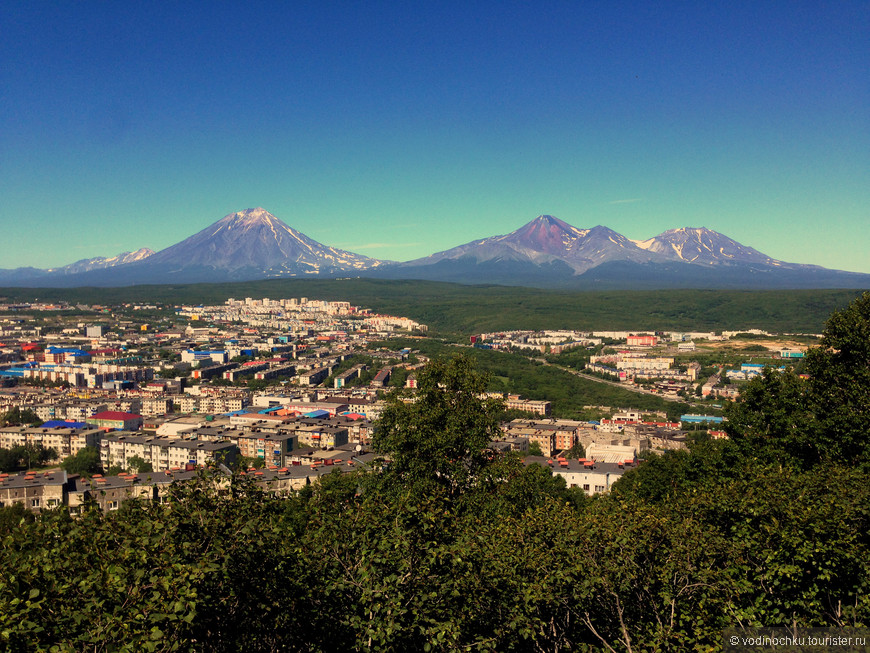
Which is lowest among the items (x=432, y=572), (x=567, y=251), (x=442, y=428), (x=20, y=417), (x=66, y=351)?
(x=20, y=417)

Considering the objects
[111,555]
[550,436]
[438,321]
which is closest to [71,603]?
[111,555]

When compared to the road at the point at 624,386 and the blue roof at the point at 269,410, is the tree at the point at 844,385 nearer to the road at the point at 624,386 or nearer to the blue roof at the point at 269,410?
the blue roof at the point at 269,410

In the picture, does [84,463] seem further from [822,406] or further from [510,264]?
[510,264]

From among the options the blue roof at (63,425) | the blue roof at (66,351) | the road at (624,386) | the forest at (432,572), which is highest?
the forest at (432,572)

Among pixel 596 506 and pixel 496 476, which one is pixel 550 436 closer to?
pixel 496 476

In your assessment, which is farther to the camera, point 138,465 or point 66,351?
point 66,351

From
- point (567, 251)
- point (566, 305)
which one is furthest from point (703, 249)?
point (566, 305)

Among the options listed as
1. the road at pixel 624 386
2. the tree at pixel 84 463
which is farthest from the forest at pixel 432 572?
the road at pixel 624 386
